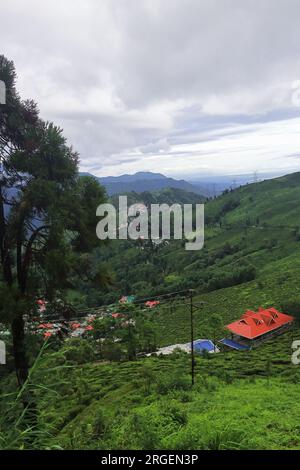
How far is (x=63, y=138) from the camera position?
9141 millimetres

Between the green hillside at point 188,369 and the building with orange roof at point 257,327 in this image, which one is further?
the building with orange roof at point 257,327

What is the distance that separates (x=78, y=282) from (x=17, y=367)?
260 centimetres

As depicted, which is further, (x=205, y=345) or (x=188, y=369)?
(x=205, y=345)

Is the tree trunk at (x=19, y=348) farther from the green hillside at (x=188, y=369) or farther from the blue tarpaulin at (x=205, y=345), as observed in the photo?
the blue tarpaulin at (x=205, y=345)

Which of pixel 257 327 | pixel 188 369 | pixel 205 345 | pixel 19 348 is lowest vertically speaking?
pixel 205 345

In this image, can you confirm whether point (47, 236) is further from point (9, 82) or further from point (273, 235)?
point (273, 235)

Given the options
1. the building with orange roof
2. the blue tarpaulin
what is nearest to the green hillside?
the building with orange roof

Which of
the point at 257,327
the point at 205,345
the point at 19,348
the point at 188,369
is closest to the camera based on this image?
the point at 19,348

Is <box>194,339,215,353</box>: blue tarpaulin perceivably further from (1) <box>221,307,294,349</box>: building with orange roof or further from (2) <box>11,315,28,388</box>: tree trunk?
(2) <box>11,315,28,388</box>: tree trunk

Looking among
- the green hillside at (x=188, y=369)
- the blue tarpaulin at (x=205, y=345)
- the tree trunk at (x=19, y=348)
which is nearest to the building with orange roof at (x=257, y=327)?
the green hillside at (x=188, y=369)

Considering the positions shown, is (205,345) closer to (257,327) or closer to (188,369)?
(257,327)

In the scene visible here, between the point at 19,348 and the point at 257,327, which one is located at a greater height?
the point at 19,348

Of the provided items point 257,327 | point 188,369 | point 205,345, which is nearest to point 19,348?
point 188,369
